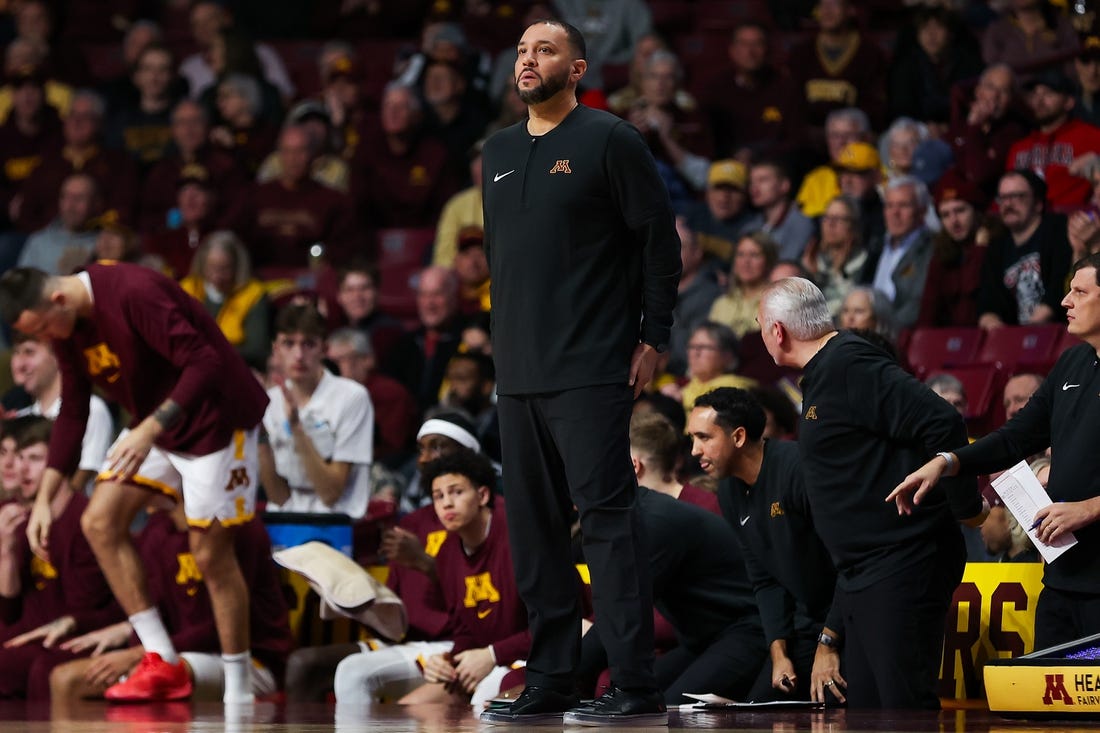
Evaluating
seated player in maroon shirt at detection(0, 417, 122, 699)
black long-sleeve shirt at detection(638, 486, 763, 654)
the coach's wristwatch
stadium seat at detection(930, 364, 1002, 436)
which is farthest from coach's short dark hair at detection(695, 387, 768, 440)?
seated player in maroon shirt at detection(0, 417, 122, 699)

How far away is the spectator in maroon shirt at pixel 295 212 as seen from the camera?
43.9ft

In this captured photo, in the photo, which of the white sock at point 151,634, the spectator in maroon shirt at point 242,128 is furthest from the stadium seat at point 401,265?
the white sock at point 151,634

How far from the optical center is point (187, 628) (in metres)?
8.55

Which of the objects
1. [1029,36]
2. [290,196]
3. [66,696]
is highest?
[1029,36]

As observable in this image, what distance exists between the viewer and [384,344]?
12.1m

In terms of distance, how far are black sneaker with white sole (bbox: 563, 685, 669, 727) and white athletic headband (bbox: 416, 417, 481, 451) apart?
3909 millimetres

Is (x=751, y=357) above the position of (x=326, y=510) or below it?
above

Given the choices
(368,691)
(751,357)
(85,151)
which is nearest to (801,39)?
(751,357)

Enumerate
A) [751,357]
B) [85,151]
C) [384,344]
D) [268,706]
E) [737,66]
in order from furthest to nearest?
[85,151] < [737,66] < [384,344] < [751,357] < [268,706]

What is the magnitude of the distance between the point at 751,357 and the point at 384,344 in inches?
113

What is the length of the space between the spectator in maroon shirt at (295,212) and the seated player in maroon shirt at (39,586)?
15.0ft

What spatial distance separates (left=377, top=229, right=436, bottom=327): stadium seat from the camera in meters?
12.9

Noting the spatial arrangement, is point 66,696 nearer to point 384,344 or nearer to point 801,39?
point 384,344

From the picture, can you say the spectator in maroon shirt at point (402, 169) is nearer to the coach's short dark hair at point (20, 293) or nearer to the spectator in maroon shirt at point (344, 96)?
the spectator in maroon shirt at point (344, 96)
